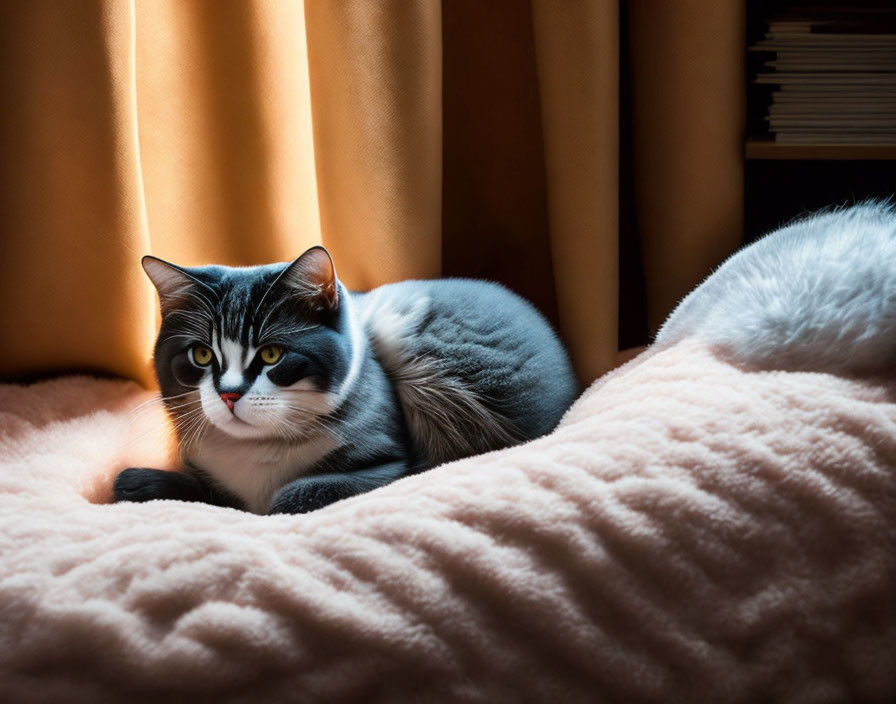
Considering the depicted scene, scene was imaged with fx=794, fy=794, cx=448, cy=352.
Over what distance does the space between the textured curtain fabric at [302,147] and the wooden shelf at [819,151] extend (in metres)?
0.03

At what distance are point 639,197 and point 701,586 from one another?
2.69 feet

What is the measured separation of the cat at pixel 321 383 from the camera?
32.8 inches

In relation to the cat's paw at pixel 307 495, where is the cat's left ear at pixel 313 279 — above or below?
above

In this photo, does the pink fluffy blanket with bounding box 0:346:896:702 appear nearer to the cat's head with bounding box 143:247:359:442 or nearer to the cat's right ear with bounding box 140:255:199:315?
the cat's head with bounding box 143:247:359:442

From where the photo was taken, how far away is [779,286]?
2.64 feet

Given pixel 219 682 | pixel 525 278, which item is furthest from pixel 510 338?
pixel 219 682

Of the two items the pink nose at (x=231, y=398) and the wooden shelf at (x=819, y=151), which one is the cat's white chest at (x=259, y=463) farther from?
the wooden shelf at (x=819, y=151)

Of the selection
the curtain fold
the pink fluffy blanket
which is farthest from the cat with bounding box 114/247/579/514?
the curtain fold

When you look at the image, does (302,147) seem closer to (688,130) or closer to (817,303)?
(688,130)

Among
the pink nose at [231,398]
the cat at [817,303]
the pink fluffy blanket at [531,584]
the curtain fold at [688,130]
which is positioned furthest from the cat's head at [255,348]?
the curtain fold at [688,130]

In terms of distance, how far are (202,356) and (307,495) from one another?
20 cm

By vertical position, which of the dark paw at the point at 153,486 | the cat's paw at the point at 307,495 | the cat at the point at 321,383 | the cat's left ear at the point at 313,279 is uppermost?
the cat's left ear at the point at 313,279

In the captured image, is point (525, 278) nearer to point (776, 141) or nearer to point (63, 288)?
point (776, 141)

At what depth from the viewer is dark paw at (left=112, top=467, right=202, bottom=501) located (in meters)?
0.86
